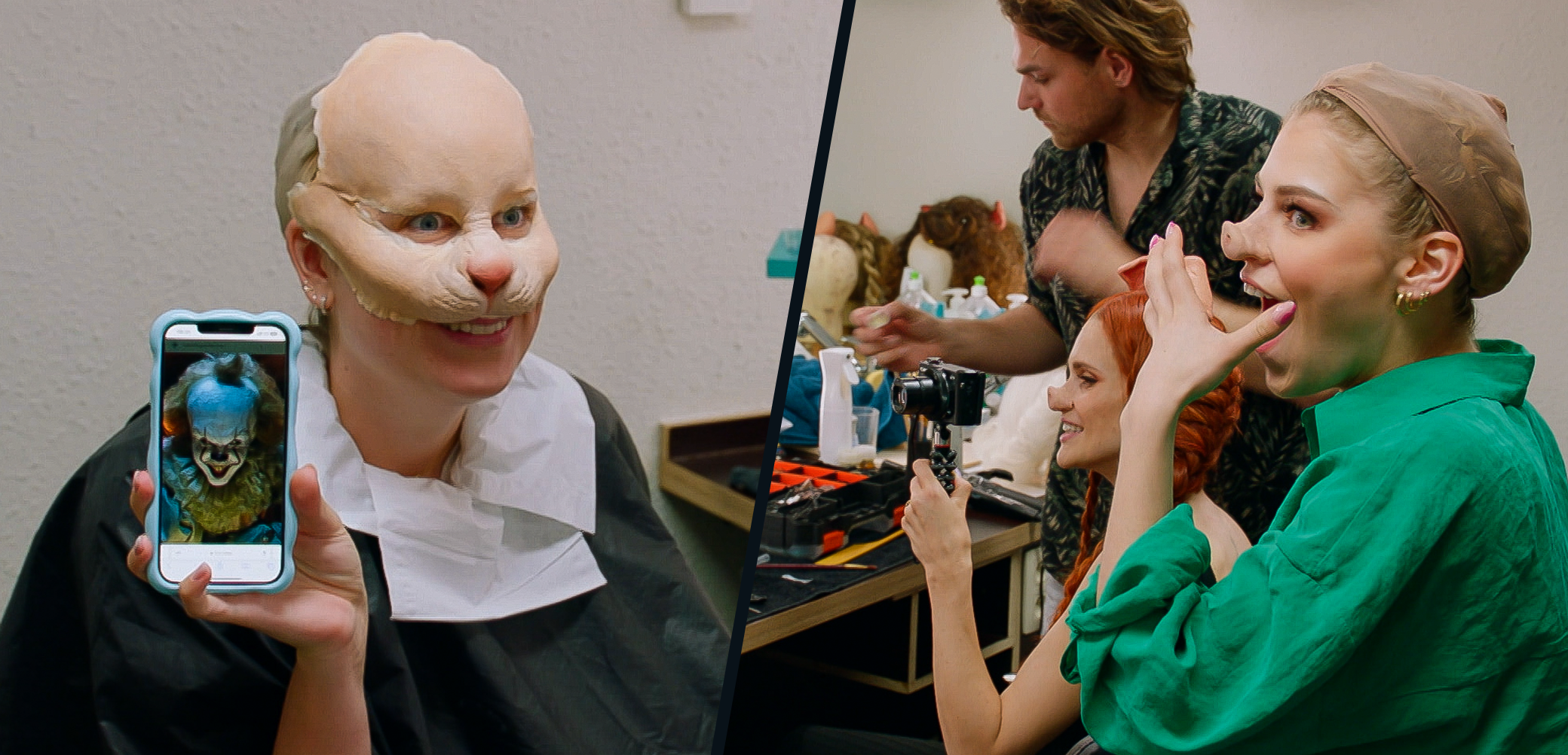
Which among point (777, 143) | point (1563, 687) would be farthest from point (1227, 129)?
point (777, 143)

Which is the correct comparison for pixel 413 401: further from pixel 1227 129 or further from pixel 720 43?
pixel 1227 129

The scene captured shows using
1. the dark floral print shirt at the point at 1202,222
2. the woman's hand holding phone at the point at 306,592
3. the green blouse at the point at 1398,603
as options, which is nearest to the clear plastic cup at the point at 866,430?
the dark floral print shirt at the point at 1202,222

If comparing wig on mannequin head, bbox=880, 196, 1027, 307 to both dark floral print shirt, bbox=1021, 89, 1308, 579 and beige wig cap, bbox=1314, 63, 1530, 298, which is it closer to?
dark floral print shirt, bbox=1021, 89, 1308, 579

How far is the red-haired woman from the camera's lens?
3.78ft

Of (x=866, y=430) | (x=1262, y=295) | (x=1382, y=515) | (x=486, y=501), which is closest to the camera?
(x=1382, y=515)

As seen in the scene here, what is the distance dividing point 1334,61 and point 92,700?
136 centimetres

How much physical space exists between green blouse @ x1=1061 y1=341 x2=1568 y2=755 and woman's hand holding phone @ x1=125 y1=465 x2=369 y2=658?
0.75 m

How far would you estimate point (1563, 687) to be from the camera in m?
0.97

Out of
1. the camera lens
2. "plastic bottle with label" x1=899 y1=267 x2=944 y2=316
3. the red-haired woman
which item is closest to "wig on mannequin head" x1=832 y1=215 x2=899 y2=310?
"plastic bottle with label" x1=899 y1=267 x2=944 y2=316

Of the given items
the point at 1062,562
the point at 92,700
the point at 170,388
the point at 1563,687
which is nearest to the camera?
the point at 1563,687


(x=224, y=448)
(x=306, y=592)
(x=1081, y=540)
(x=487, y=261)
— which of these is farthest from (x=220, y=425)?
(x=1081, y=540)

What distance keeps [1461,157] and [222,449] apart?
1.10m

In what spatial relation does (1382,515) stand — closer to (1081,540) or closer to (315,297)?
(1081,540)

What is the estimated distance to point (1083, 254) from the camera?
1284 mm
